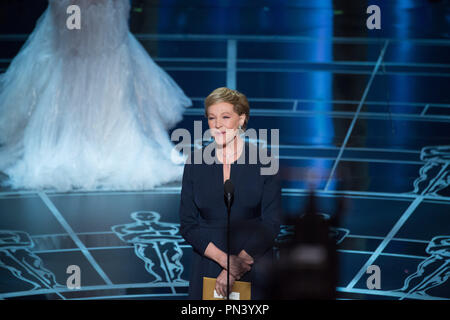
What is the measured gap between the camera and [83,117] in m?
6.48

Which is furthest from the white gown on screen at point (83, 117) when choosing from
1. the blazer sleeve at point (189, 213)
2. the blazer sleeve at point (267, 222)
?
the blazer sleeve at point (267, 222)

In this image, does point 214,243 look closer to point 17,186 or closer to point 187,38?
point 17,186

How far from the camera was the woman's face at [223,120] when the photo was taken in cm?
289

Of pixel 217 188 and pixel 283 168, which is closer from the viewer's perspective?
pixel 217 188

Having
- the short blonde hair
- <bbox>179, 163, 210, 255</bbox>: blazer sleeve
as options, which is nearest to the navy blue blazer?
<bbox>179, 163, 210, 255</bbox>: blazer sleeve

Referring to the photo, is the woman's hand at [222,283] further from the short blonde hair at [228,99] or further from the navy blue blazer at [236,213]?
the short blonde hair at [228,99]

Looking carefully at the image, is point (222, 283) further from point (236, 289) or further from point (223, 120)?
point (223, 120)

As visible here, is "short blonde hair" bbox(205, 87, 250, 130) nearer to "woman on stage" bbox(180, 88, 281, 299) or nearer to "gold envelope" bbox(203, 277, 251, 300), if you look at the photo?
"woman on stage" bbox(180, 88, 281, 299)

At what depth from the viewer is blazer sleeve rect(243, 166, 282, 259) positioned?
286 cm

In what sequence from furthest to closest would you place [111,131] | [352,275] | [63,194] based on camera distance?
1. [111,131]
2. [63,194]
3. [352,275]

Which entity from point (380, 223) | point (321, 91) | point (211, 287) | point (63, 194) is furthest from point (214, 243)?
point (321, 91)

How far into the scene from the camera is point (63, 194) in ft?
19.6

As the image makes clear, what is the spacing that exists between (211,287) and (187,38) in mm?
9257

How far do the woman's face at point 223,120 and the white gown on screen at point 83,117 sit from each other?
3215 millimetres
